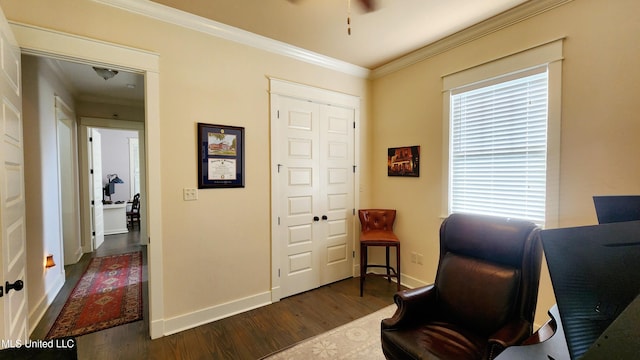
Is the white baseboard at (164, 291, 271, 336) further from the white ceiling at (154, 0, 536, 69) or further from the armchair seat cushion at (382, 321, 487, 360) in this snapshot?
the white ceiling at (154, 0, 536, 69)

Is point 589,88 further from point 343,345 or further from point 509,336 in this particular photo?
point 343,345

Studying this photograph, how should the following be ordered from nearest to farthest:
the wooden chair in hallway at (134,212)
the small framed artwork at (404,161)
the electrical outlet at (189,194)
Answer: the electrical outlet at (189,194), the small framed artwork at (404,161), the wooden chair in hallway at (134,212)

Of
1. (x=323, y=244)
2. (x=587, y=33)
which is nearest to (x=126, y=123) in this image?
(x=323, y=244)

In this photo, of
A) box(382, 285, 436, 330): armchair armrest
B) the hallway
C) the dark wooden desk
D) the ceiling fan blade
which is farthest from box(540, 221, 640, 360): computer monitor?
the hallway

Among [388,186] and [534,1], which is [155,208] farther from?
[534,1]

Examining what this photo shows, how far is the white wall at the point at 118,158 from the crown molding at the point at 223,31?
20.4 ft

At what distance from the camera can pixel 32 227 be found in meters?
2.61

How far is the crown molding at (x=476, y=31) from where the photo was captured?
2.18 metres

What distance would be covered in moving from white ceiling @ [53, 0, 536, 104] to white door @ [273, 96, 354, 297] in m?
0.66

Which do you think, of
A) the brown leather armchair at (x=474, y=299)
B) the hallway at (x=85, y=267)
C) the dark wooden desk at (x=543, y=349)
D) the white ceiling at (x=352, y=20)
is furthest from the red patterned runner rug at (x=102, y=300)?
the dark wooden desk at (x=543, y=349)

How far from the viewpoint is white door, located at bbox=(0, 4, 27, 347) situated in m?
1.33

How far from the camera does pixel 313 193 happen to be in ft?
10.6

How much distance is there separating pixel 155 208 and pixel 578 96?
3.49 meters

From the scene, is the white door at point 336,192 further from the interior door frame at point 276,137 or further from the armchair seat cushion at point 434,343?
the armchair seat cushion at point 434,343
